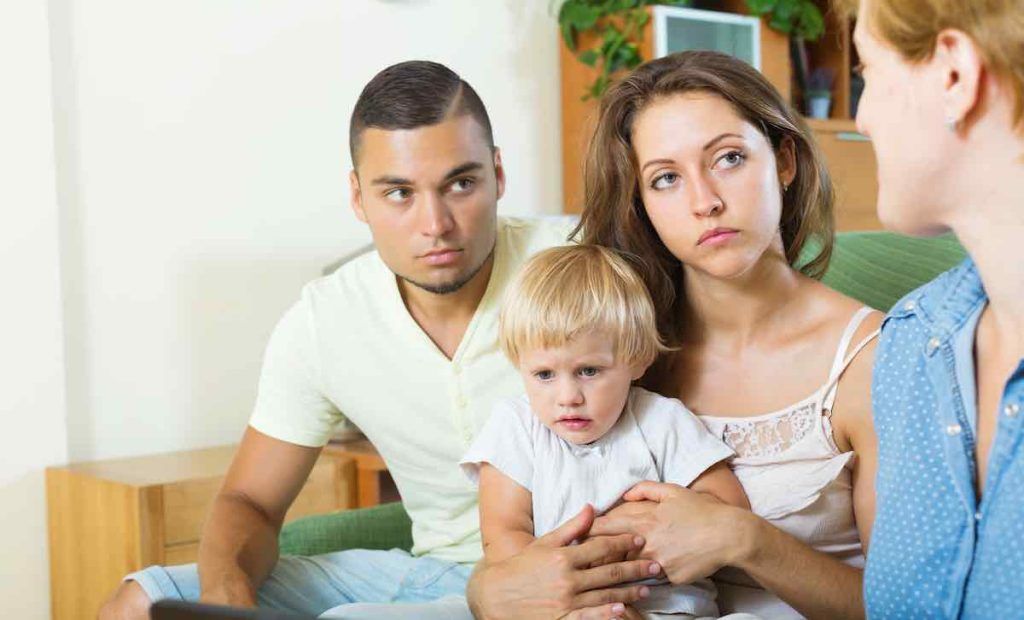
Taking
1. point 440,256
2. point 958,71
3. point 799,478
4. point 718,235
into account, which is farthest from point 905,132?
point 440,256

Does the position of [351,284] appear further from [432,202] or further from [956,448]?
[956,448]

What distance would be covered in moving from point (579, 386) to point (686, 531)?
217mm

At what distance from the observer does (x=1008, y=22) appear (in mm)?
1013

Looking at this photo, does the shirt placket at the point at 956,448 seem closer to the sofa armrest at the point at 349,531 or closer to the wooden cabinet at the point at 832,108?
the sofa armrest at the point at 349,531

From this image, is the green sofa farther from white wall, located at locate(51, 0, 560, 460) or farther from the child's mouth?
white wall, located at locate(51, 0, 560, 460)

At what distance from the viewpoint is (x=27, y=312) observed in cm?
299

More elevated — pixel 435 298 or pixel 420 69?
pixel 420 69

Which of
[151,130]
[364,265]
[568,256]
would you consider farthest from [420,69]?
[151,130]

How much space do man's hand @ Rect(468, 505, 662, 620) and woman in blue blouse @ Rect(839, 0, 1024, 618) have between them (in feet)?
0.95

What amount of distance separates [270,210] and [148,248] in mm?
367

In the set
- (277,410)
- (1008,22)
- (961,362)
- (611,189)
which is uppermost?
(1008,22)

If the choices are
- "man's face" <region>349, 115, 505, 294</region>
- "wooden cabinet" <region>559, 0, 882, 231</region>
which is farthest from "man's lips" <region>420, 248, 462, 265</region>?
"wooden cabinet" <region>559, 0, 882, 231</region>

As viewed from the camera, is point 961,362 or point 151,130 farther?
point 151,130

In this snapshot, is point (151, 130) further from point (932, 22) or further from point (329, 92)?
point (932, 22)
